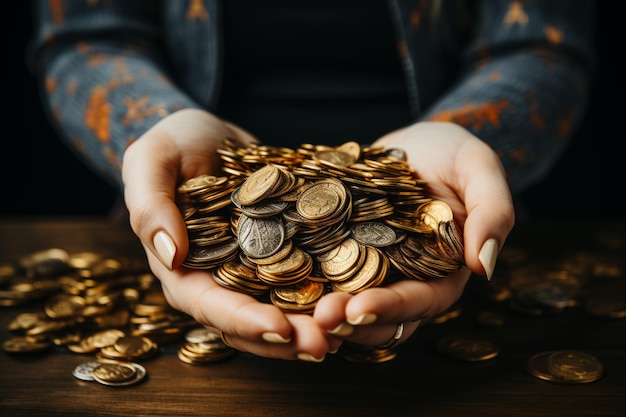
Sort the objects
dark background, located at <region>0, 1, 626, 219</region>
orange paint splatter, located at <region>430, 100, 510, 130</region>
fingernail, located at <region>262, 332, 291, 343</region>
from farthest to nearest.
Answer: dark background, located at <region>0, 1, 626, 219</region>
orange paint splatter, located at <region>430, 100, 510, 130</region>
fingernail, located at <region>262, 332, 291, 343</region>

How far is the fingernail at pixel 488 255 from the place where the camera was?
31.2 inches

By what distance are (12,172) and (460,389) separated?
6.68 ft

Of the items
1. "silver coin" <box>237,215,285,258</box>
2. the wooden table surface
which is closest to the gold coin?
the wooden table surface

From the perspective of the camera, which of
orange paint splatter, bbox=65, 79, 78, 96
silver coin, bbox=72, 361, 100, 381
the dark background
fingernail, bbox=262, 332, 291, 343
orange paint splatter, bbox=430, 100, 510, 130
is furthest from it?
the dark background

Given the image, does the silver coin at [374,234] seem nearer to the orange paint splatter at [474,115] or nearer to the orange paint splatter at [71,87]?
the orange paint splatter at [474,115]

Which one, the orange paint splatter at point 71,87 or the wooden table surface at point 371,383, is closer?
the wooden table surface at point 371,383

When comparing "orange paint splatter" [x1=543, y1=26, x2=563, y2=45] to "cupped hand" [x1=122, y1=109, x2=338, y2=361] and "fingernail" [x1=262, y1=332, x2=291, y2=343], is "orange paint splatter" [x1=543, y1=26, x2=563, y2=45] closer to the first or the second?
"cupped hand" [x1=122, y1=109, x2=338, y2=361]

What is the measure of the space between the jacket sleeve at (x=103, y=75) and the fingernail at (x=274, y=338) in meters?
0.61

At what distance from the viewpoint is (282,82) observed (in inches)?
60.7

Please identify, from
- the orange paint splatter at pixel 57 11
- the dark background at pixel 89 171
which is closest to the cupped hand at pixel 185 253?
the orange paint splatter at pixel 57 11

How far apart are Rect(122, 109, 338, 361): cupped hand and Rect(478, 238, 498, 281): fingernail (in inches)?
8.1

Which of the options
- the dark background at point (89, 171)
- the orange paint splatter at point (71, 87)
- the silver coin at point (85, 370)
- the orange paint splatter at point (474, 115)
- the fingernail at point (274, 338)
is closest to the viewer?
the fingernail at point (274, 338)

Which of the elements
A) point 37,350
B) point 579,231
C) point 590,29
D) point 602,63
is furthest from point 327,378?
point 602,63

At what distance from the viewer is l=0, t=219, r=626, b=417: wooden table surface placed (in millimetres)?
765
